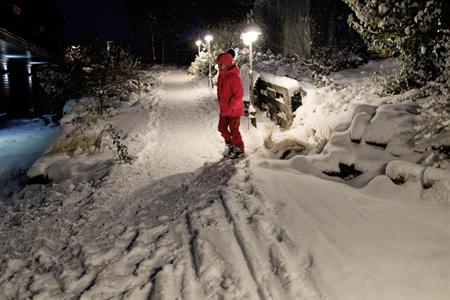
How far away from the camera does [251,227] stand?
4293mm

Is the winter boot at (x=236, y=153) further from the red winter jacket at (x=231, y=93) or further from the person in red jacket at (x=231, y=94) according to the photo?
the red winter jacket at (x=231, y=93)

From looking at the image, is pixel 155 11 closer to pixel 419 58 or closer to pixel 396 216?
pixel 419 58

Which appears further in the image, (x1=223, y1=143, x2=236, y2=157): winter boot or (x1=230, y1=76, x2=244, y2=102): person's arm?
(x1=223, y1=143, x2=236, y2=157): winter boot

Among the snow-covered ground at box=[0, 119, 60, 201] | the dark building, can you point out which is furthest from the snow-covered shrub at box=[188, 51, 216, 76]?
the snow-covered ground at box=[0, 119, 60, 201]

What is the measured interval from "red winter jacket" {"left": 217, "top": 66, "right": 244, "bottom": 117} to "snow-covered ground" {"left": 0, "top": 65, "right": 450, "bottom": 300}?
0.93 metres

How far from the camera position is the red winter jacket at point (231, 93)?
673 centimetres

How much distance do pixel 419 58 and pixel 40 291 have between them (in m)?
6.79

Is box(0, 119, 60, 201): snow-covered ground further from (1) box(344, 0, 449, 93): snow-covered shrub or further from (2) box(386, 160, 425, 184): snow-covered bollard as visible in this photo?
(1) box(344, 0, 449, 93): snow-covered shrub

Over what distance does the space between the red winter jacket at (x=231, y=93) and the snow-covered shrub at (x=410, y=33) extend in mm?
2286

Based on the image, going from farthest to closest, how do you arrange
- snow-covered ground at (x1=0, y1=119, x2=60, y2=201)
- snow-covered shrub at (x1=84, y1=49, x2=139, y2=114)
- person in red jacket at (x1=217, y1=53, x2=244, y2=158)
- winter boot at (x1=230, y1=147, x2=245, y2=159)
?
snow-covered shrub at (x1=84, y1=49, x2=139, y2=114) < snow-covered ground at (x1=0, y1=119, x2=60, y2=201) < winter boot at (x1=230, y1=147, x2=245, y2=159) < person in red jacket at (x1=217, y1=53, x2=244, y2=158)

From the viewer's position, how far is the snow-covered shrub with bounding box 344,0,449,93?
15.5 ft

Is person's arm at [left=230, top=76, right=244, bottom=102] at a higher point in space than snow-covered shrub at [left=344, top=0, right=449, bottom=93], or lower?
→ lower

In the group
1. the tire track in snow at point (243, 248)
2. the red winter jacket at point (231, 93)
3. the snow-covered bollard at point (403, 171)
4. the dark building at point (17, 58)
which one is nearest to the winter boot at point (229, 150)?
the red winter jacket at point (231, 93)

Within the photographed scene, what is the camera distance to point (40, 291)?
361cm
